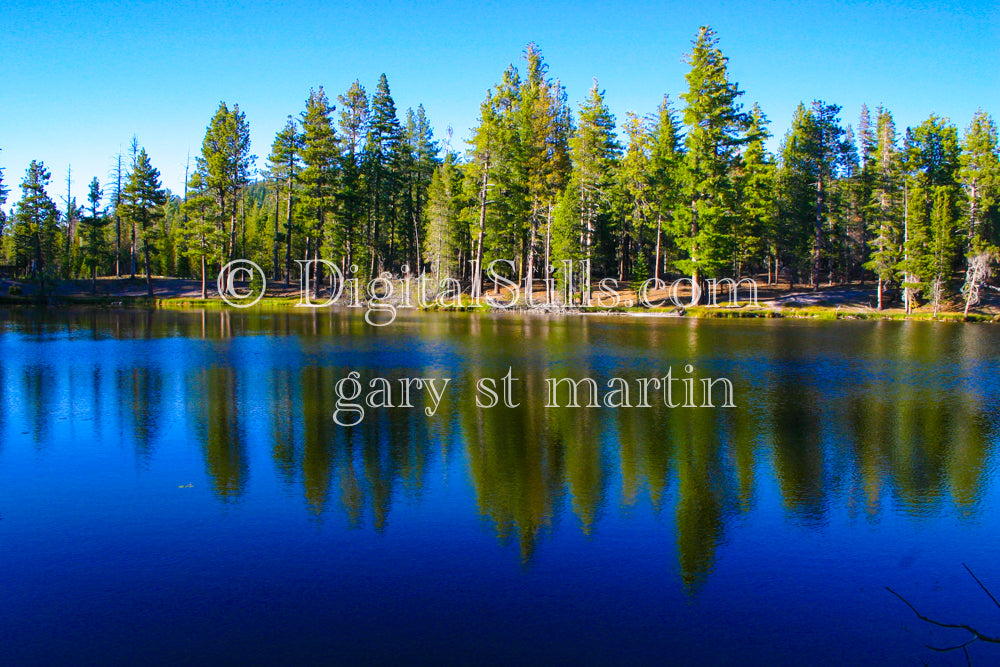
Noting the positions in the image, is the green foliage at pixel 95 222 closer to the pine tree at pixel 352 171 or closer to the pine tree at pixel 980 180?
the pine tree at pixel 352 171

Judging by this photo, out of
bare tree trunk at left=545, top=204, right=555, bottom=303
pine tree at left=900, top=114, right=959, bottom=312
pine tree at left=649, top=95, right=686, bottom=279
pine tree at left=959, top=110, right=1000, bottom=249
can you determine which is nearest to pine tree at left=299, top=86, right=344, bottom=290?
bare tree trunk at left=545, top=204, right=555, bottom=303

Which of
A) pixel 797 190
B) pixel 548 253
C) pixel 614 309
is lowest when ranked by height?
pixel 614 309

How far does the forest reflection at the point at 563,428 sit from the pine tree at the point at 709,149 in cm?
2023

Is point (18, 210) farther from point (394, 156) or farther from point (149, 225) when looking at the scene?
point (394, 156)

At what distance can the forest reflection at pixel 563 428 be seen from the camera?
32.7 ft

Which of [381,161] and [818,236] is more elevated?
[381,161]

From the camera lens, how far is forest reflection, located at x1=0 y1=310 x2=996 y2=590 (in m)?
9.95

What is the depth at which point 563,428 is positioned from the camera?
1435cm

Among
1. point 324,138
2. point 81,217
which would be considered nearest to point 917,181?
point 324,138

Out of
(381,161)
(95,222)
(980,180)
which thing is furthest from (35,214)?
(980,180)

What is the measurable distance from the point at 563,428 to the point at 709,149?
39839 mm

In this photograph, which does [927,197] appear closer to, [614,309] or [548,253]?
[614,309]

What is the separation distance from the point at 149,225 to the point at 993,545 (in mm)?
69202

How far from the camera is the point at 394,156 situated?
62.4 meters
